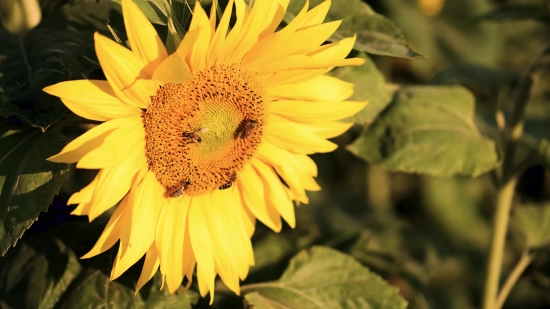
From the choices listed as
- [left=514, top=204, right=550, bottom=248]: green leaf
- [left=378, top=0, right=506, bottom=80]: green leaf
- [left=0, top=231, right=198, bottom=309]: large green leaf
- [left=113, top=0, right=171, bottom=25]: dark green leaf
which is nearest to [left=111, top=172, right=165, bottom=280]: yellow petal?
[left=0, top=231, right=198, bottom=309]: large green leaf

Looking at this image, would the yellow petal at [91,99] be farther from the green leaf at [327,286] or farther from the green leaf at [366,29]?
the green leaf at [327,286]

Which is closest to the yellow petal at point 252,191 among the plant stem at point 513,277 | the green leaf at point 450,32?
the plant stem at point 513,277

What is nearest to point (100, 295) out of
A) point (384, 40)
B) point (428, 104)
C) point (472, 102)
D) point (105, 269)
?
point (105, 269)

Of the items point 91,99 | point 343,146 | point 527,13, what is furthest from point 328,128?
point 527,13

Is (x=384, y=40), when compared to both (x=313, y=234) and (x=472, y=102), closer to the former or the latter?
(x=472, y=102)

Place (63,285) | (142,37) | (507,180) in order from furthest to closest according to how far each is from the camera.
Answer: (507,180) < (63,285) < (142,37)

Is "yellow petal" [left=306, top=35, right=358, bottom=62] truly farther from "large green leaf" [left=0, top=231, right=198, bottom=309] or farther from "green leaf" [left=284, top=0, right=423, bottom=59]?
"large green leaf" [left=0, top=231, right=198, bottom=309]

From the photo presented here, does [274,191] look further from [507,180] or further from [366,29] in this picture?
[507,180]
